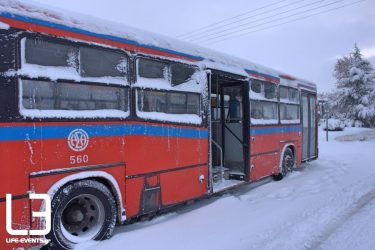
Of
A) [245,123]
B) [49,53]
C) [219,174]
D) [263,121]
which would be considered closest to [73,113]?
[49,53]

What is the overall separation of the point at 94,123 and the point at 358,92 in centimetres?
3271

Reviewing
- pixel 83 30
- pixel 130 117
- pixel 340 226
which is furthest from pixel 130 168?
pixel 340 226

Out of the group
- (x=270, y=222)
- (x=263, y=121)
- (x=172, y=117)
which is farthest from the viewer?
(x=263, y=121)

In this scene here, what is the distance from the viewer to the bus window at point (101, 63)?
15.2ft

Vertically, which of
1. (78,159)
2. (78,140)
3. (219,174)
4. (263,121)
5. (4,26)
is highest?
(4,26)

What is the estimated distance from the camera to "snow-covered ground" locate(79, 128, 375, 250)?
193 inches

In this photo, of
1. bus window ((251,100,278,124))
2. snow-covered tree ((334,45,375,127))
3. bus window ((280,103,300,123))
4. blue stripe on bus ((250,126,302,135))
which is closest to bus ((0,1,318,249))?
bus window ((251,100,278,124))

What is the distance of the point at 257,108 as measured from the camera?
874 cm

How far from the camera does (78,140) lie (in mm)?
4547

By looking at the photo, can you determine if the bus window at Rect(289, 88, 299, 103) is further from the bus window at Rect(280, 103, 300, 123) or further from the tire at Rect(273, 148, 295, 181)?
the tire at Rect(273, 148, 295, 181)

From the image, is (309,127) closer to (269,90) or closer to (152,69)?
(269,90)

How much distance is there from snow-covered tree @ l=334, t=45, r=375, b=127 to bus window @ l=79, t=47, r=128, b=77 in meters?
31.0

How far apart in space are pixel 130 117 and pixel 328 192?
4.87 m

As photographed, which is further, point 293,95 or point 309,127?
point 309,127
